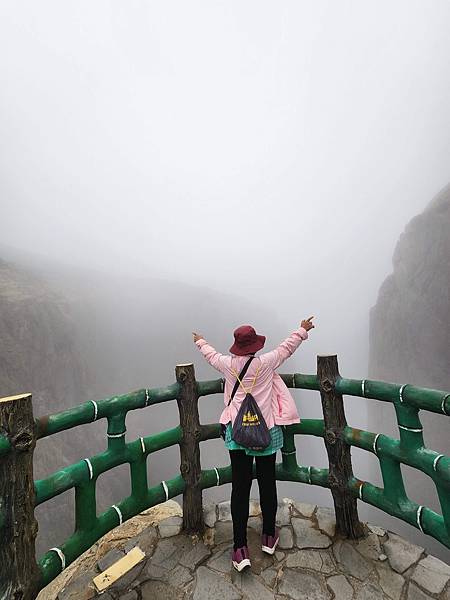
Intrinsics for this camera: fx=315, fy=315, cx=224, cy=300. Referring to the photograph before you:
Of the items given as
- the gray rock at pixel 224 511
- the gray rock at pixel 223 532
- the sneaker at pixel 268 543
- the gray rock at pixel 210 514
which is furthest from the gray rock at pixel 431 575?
the gray rock at pixel 210 514

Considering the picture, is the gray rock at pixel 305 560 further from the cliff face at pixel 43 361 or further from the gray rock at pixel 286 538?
the cliff face at pixel 43 361

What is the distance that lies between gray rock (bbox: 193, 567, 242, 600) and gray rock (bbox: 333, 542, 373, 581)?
91 cm

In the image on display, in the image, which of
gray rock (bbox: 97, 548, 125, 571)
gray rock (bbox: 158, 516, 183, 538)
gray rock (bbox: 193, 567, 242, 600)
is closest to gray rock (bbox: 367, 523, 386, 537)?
gray rock (bbox: 193, 567, 242, 600)

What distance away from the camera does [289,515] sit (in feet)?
10.8

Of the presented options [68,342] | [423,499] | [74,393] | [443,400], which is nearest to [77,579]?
[443,400]

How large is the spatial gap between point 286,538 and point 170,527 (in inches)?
45.6

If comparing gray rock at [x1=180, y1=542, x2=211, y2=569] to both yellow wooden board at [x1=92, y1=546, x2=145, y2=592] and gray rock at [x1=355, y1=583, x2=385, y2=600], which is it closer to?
yellow wooden board at [x1=92, y1=546, x2=145, y2=592]

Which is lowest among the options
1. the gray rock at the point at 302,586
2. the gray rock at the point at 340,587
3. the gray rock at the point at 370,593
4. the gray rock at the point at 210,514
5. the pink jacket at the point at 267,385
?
the gray rock at the point at 210,514

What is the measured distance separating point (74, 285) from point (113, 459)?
123 feet

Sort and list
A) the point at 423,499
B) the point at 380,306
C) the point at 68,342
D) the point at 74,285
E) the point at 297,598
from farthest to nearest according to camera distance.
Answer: the point at 74,285, the point at 380,306, the point at 68,342, the point at 423,499, the point at 297,598

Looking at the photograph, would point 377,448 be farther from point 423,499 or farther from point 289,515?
point 423,499

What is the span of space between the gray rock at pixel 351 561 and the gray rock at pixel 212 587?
35.9 inches

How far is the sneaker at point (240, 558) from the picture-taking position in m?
2.51

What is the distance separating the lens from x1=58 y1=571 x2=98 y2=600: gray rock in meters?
2.48
